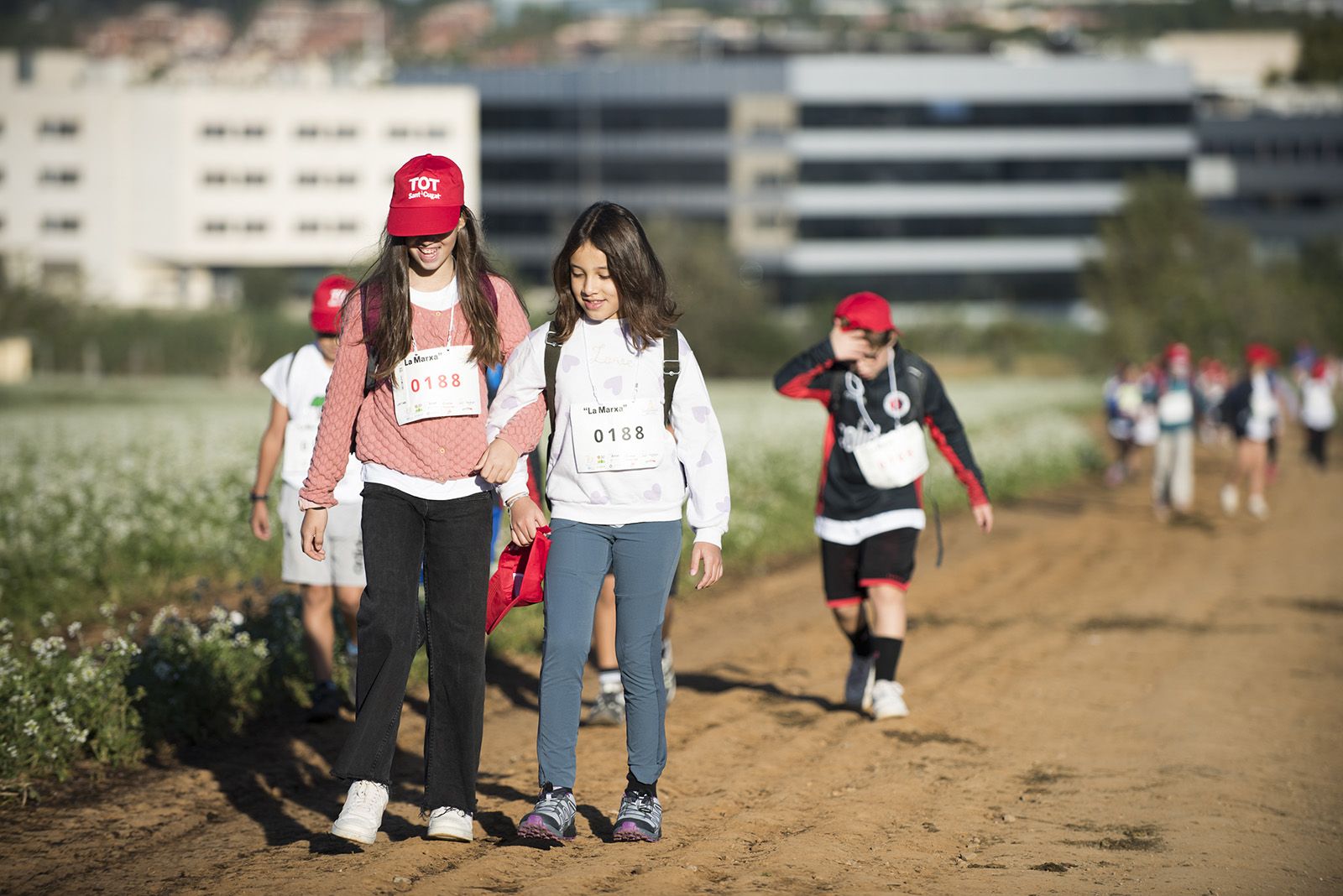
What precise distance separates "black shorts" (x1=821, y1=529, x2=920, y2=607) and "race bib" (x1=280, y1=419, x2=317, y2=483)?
2556mm

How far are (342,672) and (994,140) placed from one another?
10167cm

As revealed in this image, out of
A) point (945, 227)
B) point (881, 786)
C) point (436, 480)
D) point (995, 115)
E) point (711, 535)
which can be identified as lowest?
point (881, 786)

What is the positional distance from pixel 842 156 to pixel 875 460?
99.2 m

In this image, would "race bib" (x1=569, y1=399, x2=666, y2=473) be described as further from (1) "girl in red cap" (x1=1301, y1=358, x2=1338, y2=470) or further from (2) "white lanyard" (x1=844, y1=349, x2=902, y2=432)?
(1) "girl in red cap" (x1=1301, y1=358, x2=1338, y2=470)

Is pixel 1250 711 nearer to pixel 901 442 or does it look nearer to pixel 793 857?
pixel 901 442

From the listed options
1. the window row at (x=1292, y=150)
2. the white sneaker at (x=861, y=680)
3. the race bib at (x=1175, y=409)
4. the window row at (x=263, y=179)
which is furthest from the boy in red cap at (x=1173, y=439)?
the window row at (x=1292, y=150)

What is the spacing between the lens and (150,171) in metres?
99.2

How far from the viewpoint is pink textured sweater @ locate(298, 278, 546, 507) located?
5301mm

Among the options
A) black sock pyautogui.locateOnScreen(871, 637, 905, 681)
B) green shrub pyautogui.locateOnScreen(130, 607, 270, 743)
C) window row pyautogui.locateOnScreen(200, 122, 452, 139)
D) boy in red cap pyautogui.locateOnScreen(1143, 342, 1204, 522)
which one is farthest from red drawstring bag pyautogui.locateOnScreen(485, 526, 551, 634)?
window row pyautogui.locateOnScreen(200, 122, 452, 139)

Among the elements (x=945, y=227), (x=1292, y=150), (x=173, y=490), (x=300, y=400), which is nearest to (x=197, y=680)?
(x=300, y=400)

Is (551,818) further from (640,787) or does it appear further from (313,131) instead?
(313,131)

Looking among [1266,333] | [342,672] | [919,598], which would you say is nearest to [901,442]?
[342,672]

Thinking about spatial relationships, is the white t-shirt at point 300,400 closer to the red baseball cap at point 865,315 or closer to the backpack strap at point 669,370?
the red baseball cap at point 865,315

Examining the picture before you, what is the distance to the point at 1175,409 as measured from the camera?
786 inches
